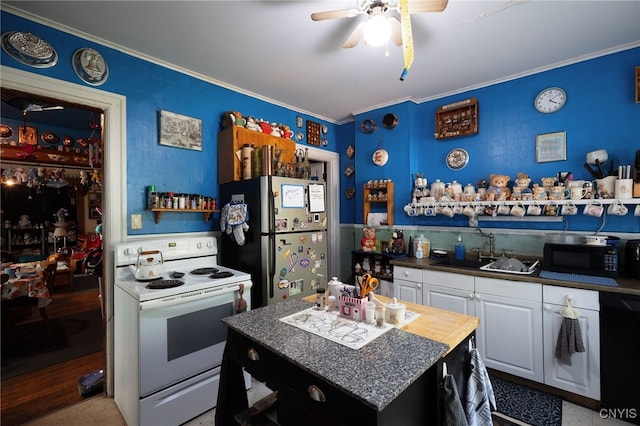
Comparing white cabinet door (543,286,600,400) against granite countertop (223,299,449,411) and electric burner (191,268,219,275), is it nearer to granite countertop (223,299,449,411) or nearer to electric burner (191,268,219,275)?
granite countertop (223,299,449,411)

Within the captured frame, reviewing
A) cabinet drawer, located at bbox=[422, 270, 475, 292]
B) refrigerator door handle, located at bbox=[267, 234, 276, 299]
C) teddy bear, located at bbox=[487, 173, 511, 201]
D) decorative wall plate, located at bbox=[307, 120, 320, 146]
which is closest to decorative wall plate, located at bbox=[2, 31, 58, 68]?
refrigerator door handle, located at bbox=[267, 234, 276, 299]

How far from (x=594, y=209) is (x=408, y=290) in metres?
1.64

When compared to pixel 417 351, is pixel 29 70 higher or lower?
higher

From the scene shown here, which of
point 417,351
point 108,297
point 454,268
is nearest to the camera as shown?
point 417,351

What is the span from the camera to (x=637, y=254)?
207cm

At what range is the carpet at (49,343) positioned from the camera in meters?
2.64

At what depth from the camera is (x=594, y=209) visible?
2314 millimetres

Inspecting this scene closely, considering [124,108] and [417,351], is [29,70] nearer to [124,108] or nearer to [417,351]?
[124,108]

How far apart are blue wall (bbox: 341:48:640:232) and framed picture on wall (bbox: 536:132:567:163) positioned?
0.12ft

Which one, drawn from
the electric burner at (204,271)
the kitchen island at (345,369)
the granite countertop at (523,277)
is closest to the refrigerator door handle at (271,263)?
the electric burner at (204,271)

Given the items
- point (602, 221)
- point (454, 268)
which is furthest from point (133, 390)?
point (602, 221)

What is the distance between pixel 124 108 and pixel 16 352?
269 centimetres

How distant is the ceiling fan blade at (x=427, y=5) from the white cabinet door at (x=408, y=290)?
219 cm

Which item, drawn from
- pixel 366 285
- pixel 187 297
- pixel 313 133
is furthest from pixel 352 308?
pixel 313 133
